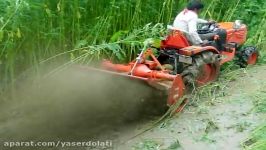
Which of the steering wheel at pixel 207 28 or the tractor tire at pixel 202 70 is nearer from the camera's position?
the tractor tire at pixel 202 70

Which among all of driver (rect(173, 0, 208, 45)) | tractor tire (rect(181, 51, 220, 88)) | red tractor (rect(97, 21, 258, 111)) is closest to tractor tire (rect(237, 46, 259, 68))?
red tractor (rect(97, 21, 258, 111))

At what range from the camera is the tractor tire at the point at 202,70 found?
598cm

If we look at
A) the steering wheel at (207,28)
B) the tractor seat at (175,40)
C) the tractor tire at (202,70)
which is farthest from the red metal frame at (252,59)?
the tractor seat at (175,40)

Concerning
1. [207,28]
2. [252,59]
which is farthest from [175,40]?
[252,59]

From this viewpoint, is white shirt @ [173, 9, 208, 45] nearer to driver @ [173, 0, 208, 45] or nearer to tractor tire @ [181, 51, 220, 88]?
driver @ [173, 0, 208, 45]

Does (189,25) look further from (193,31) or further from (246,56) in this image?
(246,56)

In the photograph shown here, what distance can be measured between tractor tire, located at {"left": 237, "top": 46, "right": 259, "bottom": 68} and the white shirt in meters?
1.23

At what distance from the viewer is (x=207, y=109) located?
5.53m

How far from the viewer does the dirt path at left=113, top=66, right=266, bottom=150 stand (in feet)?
15.3

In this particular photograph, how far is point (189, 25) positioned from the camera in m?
6.21

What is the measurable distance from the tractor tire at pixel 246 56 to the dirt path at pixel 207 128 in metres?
1.23

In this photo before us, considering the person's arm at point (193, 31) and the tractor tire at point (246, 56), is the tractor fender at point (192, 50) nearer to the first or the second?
the person's arm at point (193, 31)

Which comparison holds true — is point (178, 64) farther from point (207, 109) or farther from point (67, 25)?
point (67, 25)

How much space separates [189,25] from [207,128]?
175cm
